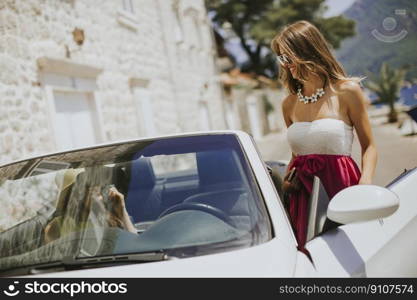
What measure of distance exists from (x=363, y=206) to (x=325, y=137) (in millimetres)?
932

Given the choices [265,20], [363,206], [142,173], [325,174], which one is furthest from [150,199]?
[265,20]

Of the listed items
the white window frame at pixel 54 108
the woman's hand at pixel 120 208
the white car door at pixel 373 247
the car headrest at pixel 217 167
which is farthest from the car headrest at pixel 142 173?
the white window frame at pixel 54 108

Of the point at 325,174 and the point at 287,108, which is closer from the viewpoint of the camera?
the point at 325,174

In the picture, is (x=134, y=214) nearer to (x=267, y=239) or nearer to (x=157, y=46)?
(x=267, y=239)

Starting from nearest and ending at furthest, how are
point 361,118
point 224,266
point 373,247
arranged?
point 224,266
point 373,247
point 361,118

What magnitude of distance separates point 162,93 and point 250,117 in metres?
14.3

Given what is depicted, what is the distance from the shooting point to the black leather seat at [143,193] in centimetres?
227

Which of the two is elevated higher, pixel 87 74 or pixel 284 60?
pixel 87 74

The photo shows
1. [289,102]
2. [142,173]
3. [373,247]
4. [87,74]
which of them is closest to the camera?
[373,247]

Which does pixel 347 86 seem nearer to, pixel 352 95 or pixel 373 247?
pixel 352 95

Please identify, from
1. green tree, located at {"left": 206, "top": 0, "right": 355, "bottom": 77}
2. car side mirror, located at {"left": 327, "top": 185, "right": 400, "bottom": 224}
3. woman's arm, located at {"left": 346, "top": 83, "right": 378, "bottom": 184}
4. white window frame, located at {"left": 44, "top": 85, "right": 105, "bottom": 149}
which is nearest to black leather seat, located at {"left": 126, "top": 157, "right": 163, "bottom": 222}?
car side mirror, located at {"left": 327, "top": 185, "right": 400, "bottom": 224}

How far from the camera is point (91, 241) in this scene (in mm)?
1906

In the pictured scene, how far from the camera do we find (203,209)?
6.61 ft

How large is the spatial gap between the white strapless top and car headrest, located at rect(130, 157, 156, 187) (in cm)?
89
